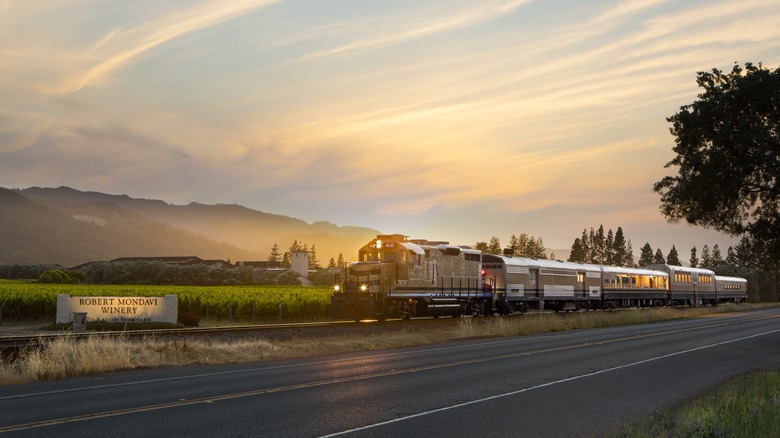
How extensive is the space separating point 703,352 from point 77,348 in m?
22.8

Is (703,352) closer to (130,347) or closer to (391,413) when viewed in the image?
(391,413)

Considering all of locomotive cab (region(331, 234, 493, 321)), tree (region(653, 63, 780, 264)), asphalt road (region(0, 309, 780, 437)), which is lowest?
asphalt road (region(0, 309, 780, 437))

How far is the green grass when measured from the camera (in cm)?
1000

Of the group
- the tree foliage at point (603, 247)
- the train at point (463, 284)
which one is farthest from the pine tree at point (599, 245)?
the train at point (463, 284)

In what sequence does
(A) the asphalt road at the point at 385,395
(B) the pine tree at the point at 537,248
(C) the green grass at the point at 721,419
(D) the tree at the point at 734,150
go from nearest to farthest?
(C) the green grass at the point at 721,419, (A) the asphalt road at the point at 385,395, (D) the tree at the point at 734,150, (B) the pine tree at the point at 537,248

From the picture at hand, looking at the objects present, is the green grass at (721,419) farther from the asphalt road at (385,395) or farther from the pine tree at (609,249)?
the pine tree at (609,249)

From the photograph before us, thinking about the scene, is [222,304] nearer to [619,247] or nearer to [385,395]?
[385,395]

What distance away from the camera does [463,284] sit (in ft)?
136

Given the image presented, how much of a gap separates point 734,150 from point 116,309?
35006 millimetres

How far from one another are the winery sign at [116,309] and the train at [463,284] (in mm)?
10935

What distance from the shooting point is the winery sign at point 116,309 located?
123 feet

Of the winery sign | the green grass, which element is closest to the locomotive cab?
the winery sign

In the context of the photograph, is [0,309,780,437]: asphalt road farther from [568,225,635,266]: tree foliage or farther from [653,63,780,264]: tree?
[568,225,635,266]: tree foliage

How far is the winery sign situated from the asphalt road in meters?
18.9
